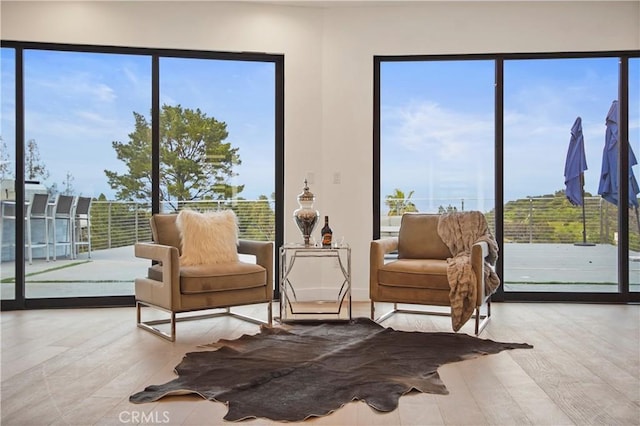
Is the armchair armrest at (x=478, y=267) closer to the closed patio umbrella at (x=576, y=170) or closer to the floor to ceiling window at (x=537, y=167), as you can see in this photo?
the floor to ceiling window at (x=537, y=167)

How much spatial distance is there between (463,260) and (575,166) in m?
2.13

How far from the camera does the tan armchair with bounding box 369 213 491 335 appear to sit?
13.4ft

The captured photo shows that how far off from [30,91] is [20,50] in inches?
14.1

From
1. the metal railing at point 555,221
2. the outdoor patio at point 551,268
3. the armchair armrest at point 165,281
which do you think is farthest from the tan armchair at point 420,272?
the armchair armrest at point 165,281

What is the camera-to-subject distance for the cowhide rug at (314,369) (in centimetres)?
263

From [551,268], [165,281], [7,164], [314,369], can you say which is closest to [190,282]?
[165,281]

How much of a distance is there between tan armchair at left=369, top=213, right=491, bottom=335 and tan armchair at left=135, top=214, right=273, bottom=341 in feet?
2.72

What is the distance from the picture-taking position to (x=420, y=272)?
13.7 ft

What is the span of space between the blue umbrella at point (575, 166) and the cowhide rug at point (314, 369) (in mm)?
2394

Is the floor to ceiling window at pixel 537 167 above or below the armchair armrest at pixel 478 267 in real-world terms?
above

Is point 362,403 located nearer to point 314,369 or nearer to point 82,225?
point 314,369

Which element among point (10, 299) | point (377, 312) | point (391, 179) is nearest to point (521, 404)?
point (377, 312)

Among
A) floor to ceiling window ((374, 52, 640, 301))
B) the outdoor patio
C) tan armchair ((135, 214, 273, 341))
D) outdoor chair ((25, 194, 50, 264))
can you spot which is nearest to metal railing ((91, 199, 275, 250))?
the outdoor patio

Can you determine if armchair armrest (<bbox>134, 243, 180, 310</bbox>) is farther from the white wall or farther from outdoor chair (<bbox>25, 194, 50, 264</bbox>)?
the white wall
